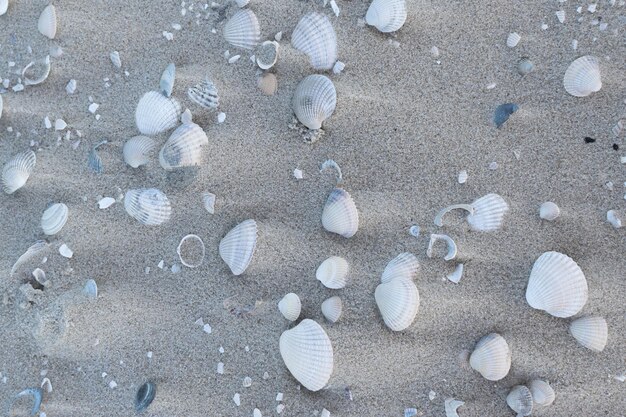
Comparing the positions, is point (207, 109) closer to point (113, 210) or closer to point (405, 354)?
point (113, 210)

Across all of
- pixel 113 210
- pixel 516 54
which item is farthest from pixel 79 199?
pixel 516 54

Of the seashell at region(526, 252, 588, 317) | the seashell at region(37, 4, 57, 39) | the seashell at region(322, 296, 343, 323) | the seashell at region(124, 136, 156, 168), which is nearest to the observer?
the seashell at region(526, 252, 588, 317)

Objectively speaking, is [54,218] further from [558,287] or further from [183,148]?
[558,287]

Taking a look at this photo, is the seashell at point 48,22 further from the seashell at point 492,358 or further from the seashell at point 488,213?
the seashell at point 492,358

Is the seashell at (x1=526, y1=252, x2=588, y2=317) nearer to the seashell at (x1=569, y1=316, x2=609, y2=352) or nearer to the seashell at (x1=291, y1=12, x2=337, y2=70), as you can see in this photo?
the seashell at (x1=569, y1=316, x2=609, y2=352)

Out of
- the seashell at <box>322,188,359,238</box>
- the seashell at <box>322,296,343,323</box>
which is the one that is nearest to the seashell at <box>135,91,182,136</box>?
the seashell at <box>322,188,359,238</box>

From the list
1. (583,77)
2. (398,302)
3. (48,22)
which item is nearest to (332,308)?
(398,302)
